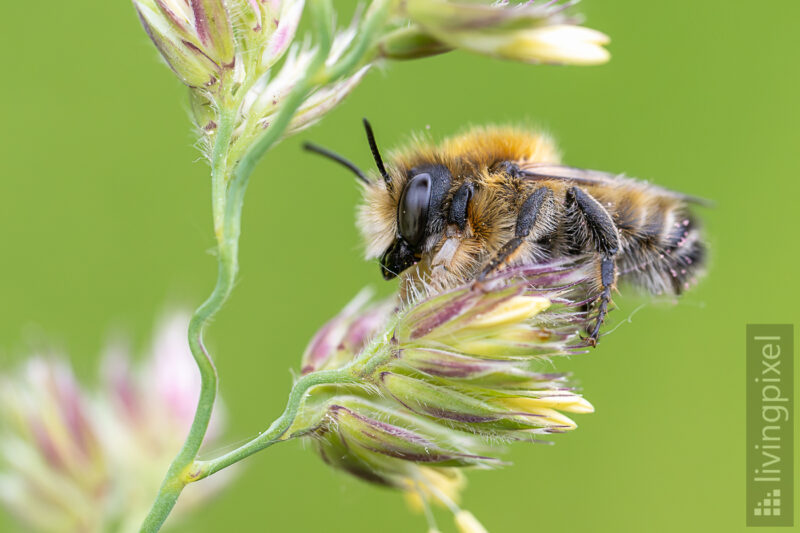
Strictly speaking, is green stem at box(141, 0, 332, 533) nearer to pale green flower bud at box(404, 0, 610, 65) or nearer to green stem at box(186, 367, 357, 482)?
green stem at box(186, 367, 357, 482)

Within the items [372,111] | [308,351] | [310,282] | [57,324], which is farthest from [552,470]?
[308,351]

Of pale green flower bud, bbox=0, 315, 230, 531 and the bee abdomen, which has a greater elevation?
the bee abdomen

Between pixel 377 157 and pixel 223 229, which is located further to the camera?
pixel 377 157

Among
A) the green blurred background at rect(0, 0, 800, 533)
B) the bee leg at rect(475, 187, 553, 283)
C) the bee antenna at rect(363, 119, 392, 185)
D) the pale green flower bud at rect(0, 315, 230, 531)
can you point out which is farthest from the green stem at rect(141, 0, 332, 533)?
the green blurred background at rect(0, 0, 800, 533)

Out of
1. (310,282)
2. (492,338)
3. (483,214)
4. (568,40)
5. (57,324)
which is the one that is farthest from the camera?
(310,282)

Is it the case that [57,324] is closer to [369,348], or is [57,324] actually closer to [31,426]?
[31,426]

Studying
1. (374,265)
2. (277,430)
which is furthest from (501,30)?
(374,265)

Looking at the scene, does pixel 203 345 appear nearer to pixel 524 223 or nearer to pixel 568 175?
pixel 524 223
